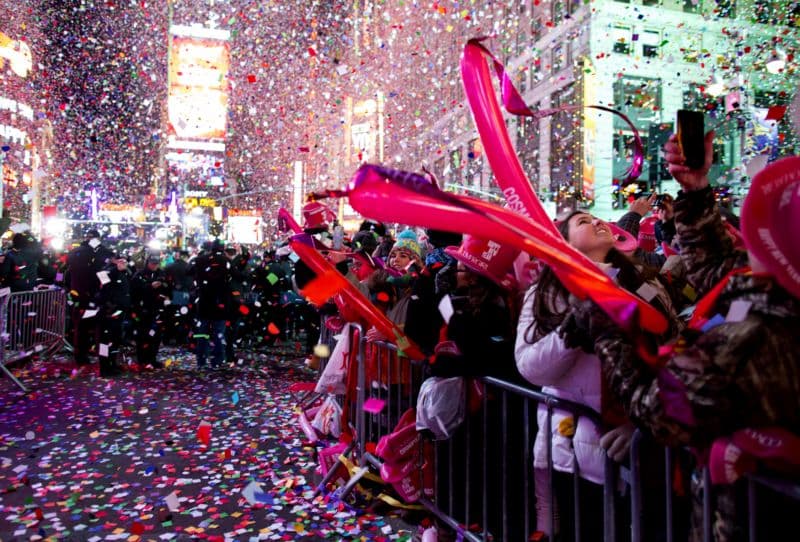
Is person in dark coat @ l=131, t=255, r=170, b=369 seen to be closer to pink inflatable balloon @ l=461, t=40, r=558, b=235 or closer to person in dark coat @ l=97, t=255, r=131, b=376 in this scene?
person in dark coat @ l=97, t=255, r=131, b=376

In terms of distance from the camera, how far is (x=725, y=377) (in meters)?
1.72

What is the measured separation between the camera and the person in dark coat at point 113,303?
1119cm

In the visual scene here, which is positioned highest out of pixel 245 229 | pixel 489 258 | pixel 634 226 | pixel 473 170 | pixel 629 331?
pixel 473 170

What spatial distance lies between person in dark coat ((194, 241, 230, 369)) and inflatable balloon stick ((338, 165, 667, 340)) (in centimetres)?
1028

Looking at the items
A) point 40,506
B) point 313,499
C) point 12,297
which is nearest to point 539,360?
point 313,499

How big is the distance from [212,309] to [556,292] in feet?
32.3

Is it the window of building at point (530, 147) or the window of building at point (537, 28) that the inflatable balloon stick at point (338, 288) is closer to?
the window of building at point (530, 147)

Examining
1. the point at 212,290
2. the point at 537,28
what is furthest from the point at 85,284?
the point at 537,28

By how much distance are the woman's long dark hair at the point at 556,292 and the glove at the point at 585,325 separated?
0.41 metres

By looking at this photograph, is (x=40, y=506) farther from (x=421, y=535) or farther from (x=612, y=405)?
(x=612, y=405)

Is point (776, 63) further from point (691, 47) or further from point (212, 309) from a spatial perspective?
point (212, 309)

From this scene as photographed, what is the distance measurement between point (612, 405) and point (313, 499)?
3311 mm

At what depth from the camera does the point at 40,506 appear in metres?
4.97

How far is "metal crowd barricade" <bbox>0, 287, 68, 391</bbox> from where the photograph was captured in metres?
10.1
